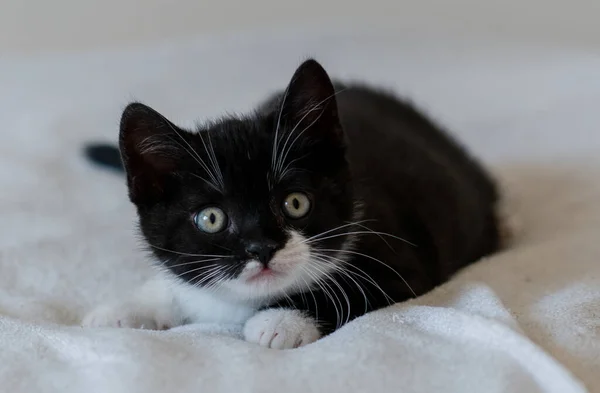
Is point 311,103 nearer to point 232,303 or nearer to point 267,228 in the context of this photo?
point 267,228

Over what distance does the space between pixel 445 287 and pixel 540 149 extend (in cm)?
108

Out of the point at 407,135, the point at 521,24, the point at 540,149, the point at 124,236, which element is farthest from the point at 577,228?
the point at 521,24

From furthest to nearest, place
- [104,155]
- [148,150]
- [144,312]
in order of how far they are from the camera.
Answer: [104,155], [144,312], [148,150]

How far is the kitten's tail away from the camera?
1925 millimetres

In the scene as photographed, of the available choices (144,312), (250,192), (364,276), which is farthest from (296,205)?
(144,312)

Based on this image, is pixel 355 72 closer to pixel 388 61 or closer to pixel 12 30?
pixel 388 61

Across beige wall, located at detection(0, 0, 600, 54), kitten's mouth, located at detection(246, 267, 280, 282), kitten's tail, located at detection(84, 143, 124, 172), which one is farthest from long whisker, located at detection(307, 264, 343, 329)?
beige wall, located at detection(0, 0, 600, 54)

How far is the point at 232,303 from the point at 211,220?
181 millimetres

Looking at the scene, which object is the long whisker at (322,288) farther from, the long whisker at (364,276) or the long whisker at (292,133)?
the long whisker at (292,133)

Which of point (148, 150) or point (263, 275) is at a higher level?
point (148, 150)

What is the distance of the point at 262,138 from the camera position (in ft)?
3.92

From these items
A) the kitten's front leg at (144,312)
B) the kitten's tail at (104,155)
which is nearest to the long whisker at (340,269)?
the kitten's front leg at (144,312)

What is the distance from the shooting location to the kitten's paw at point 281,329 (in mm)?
1097

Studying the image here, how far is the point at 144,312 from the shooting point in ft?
4.33
